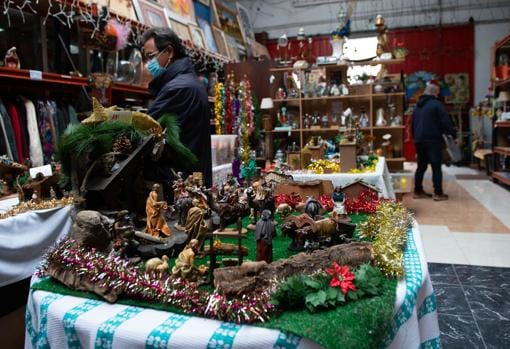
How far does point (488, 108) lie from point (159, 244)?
11.0m

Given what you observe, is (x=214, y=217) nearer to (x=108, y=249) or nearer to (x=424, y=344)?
(x=108, y=249)

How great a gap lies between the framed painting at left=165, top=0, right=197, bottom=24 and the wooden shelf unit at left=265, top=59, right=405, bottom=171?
1.82 meters

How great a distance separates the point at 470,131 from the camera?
1216cm

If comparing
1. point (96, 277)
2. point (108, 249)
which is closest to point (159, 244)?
point (108, 249)

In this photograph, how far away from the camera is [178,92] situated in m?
2.32

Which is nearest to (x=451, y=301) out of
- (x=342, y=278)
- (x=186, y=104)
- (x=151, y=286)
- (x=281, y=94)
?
(x=186, y=104)

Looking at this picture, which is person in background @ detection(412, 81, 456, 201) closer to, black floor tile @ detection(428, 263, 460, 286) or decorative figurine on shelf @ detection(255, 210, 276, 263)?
black floor tile @ detection(428, 263, 460, 286)

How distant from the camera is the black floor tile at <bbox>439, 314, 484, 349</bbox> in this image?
2.59 metres

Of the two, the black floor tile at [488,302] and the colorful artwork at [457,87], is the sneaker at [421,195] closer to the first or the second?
the black floor tile at [488,302]

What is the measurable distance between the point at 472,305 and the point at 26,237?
114 inches

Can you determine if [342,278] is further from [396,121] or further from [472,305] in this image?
[396,121]

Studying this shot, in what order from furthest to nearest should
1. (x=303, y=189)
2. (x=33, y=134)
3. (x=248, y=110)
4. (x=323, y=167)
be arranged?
(x=248, y=110), (x=323, y=167), (x=33, y=134), (x=303, y=189)

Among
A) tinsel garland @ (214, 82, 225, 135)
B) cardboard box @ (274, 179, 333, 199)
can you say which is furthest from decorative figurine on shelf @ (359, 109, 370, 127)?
cardboard box @ (274, 179, 333, 199)

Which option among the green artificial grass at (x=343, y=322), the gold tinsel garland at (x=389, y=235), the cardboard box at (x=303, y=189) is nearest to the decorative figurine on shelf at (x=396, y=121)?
the cardboard box at (x=303, y=189)
